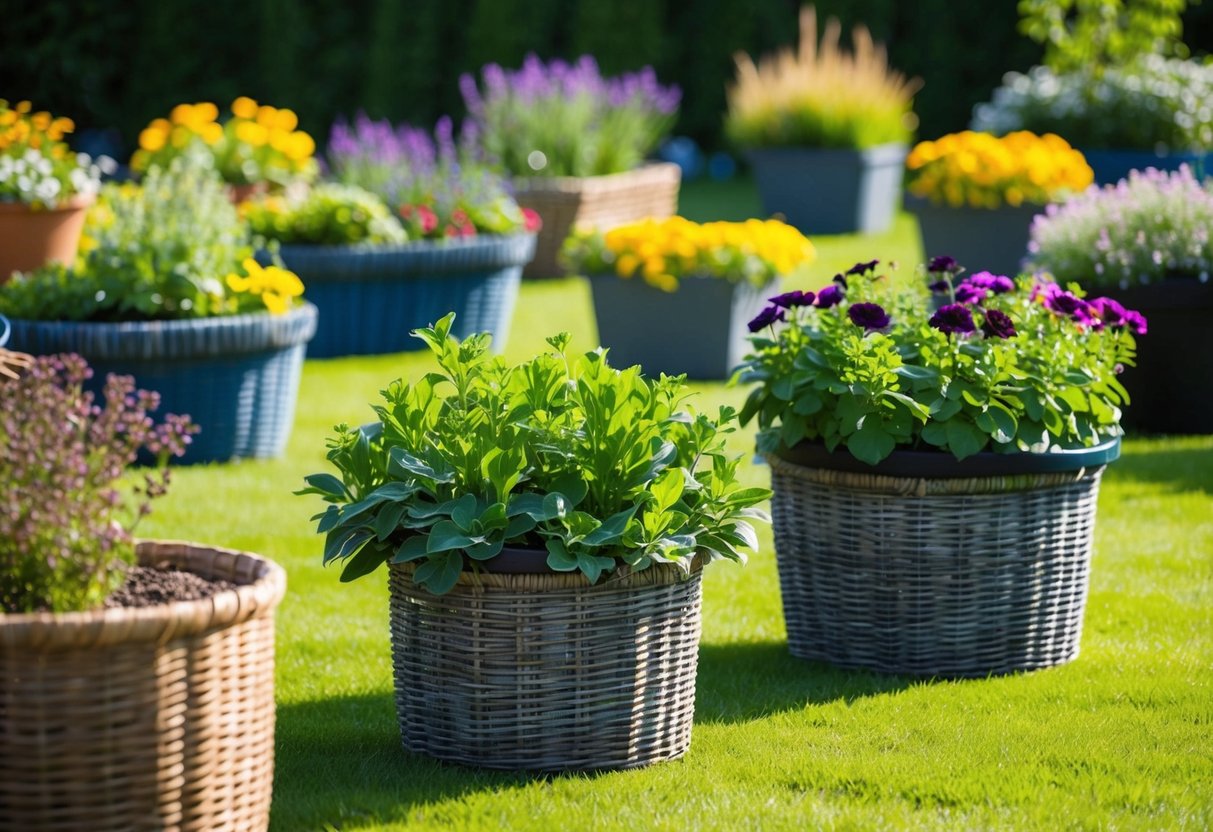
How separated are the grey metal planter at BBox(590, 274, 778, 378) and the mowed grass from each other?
7.81 ft

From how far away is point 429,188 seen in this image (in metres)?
8.63

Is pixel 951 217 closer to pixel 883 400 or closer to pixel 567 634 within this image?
pixel 883 400

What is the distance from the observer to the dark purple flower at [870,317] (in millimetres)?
3891

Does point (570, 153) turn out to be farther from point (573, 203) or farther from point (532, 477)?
point (532, 477)

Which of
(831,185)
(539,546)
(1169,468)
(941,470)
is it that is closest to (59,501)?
(539,546)

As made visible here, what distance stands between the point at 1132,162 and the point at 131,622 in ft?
26.7

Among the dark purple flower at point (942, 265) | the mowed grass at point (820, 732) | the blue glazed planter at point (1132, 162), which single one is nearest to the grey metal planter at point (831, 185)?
the blue glazed planter at point (1132, 162)

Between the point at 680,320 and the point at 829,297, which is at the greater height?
the point at 829,297

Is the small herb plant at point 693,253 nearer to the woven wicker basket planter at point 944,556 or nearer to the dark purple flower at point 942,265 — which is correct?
the dark purple flower at point 942,265

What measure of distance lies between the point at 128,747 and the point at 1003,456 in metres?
2.08

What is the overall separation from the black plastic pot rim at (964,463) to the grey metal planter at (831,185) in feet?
24.4

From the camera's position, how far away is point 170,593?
9.88ft

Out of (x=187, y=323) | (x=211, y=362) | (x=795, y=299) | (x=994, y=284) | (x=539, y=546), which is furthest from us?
(x=211, y=362)

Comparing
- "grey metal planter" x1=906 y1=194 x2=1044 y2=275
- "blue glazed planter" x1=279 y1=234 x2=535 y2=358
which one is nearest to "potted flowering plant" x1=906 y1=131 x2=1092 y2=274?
"grey metal planter" x1=906 y1=194 x2=1044 y2=275
